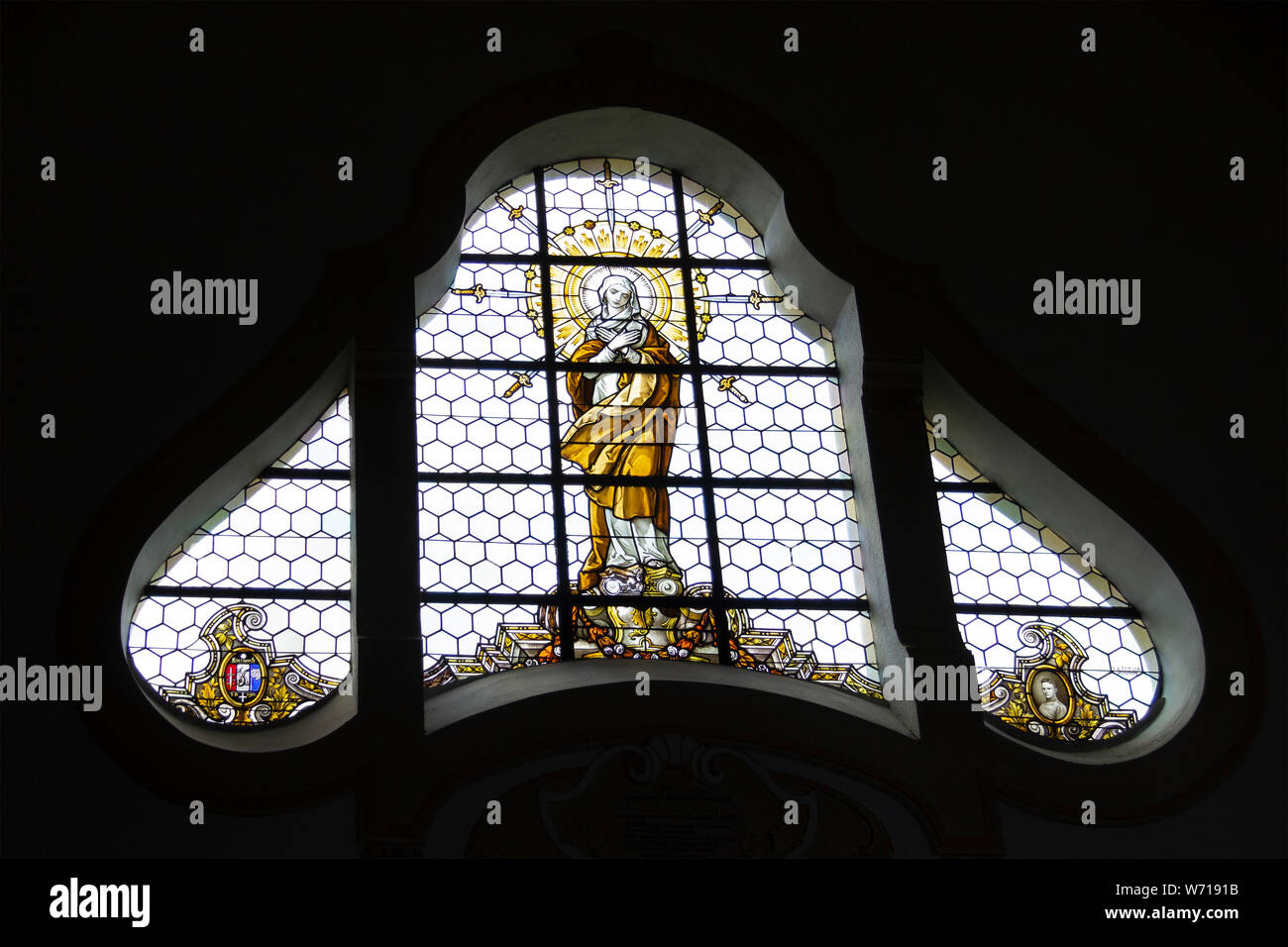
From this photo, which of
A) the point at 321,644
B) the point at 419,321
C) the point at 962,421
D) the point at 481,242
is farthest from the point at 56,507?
the point at 962,421

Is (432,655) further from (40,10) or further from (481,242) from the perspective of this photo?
(40,10)

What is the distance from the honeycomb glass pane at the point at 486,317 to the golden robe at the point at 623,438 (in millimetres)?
229

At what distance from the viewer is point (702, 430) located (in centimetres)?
725

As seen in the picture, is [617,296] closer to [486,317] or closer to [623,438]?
[486,317]

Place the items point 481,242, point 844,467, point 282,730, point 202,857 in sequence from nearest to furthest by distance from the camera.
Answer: point 202,857, point 282,730, point 844,467, point 481,242

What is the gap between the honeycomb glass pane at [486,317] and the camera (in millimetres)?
7379

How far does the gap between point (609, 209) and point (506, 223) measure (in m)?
0.43

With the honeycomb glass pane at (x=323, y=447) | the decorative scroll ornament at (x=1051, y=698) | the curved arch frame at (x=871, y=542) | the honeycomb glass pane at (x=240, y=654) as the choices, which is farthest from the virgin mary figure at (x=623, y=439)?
the decorative scroll ornament at (x=1051, y=698)

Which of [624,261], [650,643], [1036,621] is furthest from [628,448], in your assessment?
[1036,621]

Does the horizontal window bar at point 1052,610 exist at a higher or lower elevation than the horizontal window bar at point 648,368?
lower

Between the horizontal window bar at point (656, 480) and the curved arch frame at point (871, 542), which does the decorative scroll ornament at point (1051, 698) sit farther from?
the horizontal window bar at point (656, 480)

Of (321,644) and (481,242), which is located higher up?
(481,242)

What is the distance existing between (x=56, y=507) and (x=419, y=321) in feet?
5.28

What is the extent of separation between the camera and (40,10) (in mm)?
Answer: 7664
